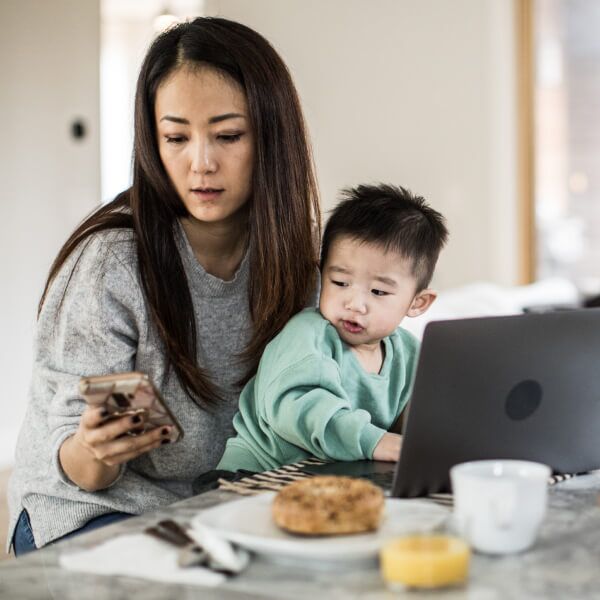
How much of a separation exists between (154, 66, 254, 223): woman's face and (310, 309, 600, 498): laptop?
572 mm

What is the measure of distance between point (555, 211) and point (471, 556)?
15.3 ft

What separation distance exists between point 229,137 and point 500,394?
0.67 metres

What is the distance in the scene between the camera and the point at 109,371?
4.98 ft

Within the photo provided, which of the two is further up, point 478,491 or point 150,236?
point 150,236

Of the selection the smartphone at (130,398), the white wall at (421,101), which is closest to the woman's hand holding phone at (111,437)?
the smartphone at (130,398)

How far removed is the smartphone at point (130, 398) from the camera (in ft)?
3.32

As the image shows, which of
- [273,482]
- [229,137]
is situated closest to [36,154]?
[229,137]

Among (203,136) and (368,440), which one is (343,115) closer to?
(203,136)

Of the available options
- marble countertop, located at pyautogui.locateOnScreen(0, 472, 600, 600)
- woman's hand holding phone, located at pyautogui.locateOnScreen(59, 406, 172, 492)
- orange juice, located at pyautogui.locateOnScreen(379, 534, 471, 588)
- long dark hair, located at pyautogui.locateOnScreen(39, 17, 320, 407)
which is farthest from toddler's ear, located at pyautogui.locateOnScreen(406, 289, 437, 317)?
orange juice, located at pyautogui.locateOnScreen(379, 534, 471, 588)

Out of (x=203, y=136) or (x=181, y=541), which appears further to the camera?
(x=203, y=136)

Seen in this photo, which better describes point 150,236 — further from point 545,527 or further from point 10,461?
point 10,461

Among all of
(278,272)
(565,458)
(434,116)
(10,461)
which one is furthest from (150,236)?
(434,116)

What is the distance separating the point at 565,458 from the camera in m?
1.24

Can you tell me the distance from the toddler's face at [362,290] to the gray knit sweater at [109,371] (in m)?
0.26
